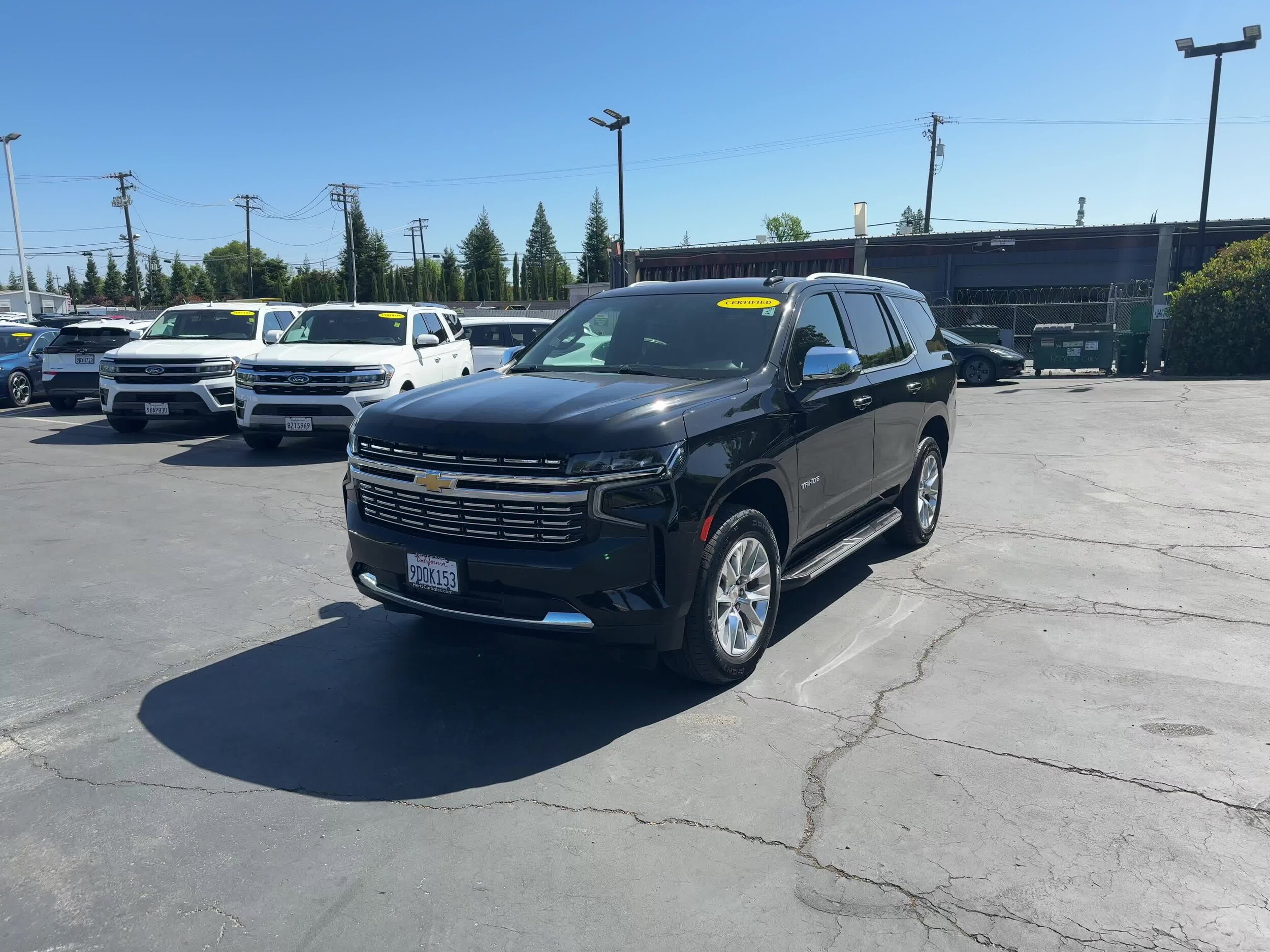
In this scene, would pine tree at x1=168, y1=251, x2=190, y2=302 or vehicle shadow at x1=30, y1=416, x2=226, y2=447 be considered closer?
vehicle shadow at x1=30, y1=416, x2=226, y2=447

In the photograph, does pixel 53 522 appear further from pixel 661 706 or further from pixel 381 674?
pixel 661 706

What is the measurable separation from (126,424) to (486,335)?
278 inches

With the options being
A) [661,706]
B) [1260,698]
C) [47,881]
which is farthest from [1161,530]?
[47,881]

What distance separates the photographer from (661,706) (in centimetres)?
438

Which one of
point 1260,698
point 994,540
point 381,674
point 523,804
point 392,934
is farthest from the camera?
point 994,540

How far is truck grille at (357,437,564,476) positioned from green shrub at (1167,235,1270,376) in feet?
79.9

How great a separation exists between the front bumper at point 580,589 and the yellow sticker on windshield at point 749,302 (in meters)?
1.97

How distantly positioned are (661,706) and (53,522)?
21.0 feet

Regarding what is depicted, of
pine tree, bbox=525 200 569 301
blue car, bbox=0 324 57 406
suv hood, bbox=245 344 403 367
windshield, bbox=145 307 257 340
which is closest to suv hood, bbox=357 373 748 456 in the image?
suv hood, bbox=245 344 403 367

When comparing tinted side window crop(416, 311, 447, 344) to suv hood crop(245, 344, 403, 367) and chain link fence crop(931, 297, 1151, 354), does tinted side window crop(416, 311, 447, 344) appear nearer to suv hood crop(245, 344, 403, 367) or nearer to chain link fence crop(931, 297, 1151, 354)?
suv hood crop(245, 344, 403, 367)

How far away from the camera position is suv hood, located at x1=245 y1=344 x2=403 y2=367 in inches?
451

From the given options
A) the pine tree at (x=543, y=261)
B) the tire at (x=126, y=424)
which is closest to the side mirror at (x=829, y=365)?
the tire at (x=126, y=424)

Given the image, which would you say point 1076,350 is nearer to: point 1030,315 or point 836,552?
point 1030,315

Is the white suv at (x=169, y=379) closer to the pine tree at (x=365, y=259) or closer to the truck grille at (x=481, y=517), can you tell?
the truck grille at (x=481, y=517)
